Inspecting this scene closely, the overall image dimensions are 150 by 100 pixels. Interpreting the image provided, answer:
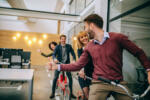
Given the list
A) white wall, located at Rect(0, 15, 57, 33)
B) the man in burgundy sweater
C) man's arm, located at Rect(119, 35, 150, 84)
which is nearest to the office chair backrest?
the man in burgundy sweater

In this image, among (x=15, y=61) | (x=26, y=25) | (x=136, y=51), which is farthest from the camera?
(x=26, y=25)

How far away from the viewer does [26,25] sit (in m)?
14.9

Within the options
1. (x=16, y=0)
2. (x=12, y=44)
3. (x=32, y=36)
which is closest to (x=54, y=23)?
(x=32, y=36)

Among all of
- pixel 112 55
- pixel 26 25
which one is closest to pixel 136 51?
pixel 112 55

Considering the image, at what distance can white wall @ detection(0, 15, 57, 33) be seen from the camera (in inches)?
564

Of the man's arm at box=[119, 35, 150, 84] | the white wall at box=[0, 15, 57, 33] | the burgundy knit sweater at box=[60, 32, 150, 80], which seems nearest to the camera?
the man's arm at box=[119, 35, 150, 84]

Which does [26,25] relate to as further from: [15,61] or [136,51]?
[136,51]

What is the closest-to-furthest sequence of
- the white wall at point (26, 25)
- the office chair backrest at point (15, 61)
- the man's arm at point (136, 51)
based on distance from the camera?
the man's arm at point (136, 51) → the office chair backrest at point (15, 61) → the white wall at point (26, 25)

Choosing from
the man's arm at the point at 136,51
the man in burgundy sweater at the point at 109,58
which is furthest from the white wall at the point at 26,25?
the man's arm at the point at 136,51

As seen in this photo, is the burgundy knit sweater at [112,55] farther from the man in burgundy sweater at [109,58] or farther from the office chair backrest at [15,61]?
the office chair backrest at [15,61]

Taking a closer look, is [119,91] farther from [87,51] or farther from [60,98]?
[60,98]

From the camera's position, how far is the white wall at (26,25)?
14.3m

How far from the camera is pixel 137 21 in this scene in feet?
13.0

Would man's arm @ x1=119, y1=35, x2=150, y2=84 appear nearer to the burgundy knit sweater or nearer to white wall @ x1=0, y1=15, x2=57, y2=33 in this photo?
the burgundy knit sweater
